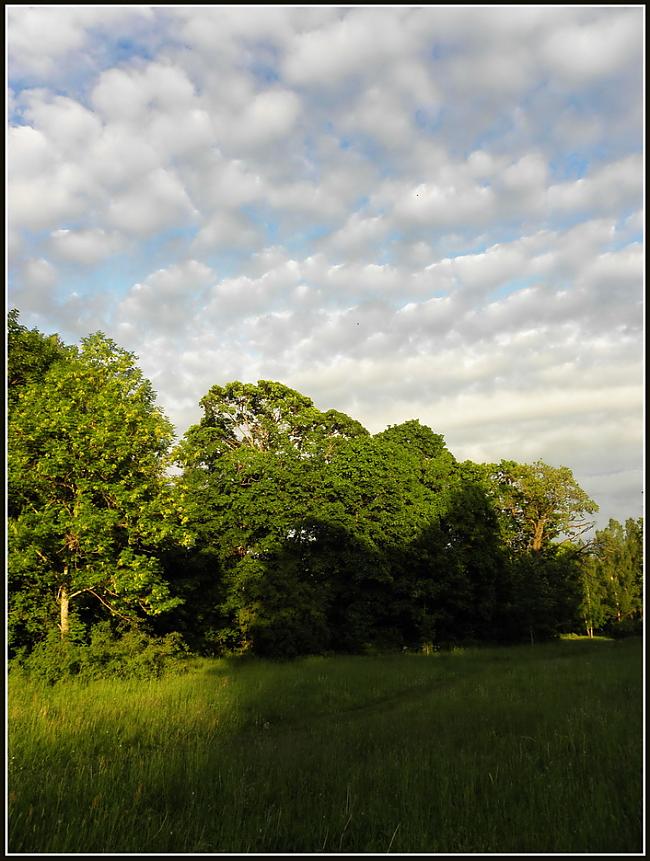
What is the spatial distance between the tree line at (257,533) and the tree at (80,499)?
0.07 meters

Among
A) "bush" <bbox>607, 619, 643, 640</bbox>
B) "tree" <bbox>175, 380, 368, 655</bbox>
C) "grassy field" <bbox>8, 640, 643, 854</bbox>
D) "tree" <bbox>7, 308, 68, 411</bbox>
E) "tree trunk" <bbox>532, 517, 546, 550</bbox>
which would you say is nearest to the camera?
"grassy field" <bbox>8, 640, 643, 854</bbox>

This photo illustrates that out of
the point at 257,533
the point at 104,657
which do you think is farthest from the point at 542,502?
the point at 104,657

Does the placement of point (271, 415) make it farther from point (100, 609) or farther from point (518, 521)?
point (518, 521)

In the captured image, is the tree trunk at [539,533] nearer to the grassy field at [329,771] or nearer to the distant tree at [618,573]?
the distant tree at [618,573]

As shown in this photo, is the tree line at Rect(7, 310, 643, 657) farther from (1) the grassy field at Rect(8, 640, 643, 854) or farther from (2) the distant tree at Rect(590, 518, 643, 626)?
Result: (1) the grassy field at Rect(8, 640, 643, 854)

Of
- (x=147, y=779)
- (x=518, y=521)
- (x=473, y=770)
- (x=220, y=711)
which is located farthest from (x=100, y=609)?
(x=518, y=521)

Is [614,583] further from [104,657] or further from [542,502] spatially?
[104,657]

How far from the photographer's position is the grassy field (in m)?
5.05

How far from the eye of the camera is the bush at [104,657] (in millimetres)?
16406

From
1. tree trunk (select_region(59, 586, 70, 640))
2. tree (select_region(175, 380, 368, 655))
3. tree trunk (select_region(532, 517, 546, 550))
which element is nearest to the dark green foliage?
tree trunk (select_region(532, 517, 546, 550))

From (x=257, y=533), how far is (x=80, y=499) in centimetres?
1387

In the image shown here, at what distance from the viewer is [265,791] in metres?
Answer: 6.25

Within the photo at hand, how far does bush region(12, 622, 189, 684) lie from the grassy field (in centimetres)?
165

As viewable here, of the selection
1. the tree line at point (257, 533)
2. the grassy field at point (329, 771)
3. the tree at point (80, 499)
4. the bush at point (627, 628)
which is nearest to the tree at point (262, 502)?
the tree line at point (257, 533)
